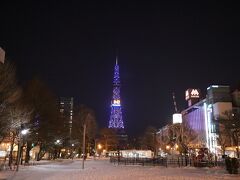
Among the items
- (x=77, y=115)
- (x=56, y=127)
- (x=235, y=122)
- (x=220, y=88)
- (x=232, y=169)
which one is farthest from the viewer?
(x=220, y=88)

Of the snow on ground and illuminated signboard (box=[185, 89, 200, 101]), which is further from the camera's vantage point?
illuminated signboard (box=[185, 89, 200, 101])

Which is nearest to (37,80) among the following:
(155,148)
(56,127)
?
(56,127)

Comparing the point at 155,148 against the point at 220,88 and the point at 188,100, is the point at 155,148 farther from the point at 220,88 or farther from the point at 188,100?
the point at 188,100

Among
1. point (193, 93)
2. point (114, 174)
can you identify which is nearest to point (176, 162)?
point (114, 174)

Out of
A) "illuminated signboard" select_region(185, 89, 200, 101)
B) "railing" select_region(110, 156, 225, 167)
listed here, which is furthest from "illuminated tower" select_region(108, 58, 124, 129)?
"railing" select_region(110, 156, 225, 167)

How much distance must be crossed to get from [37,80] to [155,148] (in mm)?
71487

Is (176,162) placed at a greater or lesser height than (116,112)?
lesser

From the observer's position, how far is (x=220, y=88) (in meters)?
126

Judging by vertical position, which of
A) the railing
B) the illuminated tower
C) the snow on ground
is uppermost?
the illuminated tower

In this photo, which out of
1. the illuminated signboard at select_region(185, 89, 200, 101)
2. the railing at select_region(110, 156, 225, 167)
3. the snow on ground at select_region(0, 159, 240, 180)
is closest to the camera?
the snow on ground at select_region(0, 159, 240, 180)

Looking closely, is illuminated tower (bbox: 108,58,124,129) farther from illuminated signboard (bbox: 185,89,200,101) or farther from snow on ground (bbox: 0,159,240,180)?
snow on ground (bbox: 0,159,240,180)

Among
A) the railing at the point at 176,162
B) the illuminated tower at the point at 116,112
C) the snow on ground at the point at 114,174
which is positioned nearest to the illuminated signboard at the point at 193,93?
the illuminated tower at the point at 116,112

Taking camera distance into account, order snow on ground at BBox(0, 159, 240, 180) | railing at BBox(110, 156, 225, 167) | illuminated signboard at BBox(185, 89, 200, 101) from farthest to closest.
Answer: illuminated signboard at BBox(185, 89, 200, 101) → railing at BBox(110, 156, 225, 167) → snow on ground at BBox(0, 159, 240, 180)

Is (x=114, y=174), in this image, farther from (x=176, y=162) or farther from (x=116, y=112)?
(x=116, y=112)
